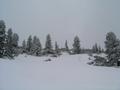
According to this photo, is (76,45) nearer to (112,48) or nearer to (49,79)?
(112,48)

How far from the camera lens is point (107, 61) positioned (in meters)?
27.0

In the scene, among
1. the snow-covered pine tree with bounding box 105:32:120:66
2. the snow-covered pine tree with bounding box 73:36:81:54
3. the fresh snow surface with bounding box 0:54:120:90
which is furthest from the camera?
the snow-covered pine tree with bounding box 73:36:81:54

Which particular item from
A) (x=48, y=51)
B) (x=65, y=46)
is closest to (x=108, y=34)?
(x=48, y=51)

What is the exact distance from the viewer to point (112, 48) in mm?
26859

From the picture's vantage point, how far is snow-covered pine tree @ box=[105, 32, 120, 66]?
25438 mm

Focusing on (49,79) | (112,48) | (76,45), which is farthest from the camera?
(76,45)

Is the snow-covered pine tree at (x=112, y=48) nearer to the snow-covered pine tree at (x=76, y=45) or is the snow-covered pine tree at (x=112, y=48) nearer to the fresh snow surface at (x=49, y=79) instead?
the fresh snow surface at (x=49, y=79)

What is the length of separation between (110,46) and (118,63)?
4170 millimetres

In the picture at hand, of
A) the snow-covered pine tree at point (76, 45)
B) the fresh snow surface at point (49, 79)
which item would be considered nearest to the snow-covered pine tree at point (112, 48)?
the fresh snow surface at point (49, 79)

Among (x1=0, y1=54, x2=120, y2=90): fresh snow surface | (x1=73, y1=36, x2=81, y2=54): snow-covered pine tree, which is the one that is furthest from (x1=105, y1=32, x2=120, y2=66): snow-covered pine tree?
(x1=73, y1=36, x2=81, y2=54): snow-covered pine tree

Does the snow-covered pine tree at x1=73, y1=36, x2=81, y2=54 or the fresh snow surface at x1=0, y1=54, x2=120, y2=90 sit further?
the snow-covered pine tree at x1=73, y1=36, x2=81, y2=54

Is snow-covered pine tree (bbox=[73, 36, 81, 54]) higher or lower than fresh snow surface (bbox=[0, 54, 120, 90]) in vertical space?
higher

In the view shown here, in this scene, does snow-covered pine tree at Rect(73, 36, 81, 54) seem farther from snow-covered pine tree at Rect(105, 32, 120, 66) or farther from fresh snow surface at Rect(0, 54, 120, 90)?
fresh snow surface at Rect(0, 54, 120, 90)

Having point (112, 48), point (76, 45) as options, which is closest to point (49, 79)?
point (112, 48)
